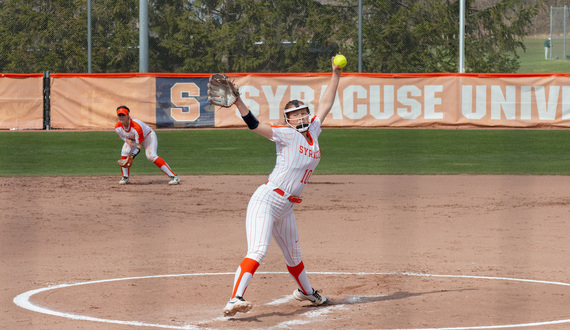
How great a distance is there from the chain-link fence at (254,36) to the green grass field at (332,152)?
10.9m

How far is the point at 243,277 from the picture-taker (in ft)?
21.1

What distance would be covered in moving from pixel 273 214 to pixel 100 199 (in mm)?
7489

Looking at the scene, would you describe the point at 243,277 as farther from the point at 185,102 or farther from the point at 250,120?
the point at 185,102

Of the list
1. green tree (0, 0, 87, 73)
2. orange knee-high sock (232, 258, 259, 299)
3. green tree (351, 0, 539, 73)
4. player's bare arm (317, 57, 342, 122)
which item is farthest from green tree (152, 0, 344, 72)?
orange knee-high sock (232, 258, 259, 299)

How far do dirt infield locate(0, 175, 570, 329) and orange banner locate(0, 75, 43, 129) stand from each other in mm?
11271

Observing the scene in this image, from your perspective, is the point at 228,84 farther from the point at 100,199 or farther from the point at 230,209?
the point at 100,199

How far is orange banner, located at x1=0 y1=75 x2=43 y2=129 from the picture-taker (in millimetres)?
26312

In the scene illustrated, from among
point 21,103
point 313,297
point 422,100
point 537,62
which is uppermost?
point 537,62

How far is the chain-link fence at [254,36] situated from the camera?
36156mm

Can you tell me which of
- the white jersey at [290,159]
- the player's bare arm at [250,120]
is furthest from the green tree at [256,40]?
the player's bare arm at [250,120]

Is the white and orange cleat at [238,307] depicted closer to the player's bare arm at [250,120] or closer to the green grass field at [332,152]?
the player's bare arm at [250,120]

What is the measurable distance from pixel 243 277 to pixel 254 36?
32.3 meters

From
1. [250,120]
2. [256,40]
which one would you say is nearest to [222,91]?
[250,120]

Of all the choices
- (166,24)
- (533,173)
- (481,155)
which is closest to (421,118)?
(481,155)
